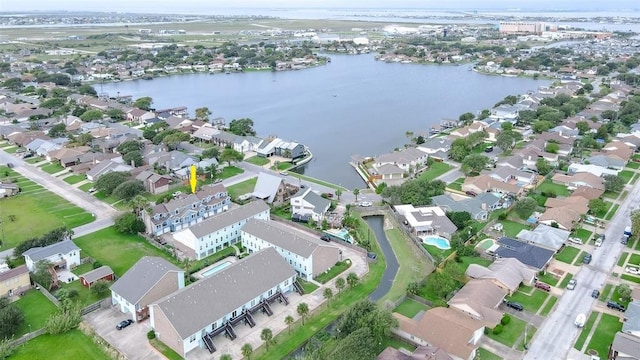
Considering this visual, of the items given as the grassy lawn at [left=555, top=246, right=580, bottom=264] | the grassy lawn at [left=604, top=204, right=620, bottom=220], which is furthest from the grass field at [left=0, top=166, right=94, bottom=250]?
the grassy lawn at [left=604, top=204, right=620, bottom=220]

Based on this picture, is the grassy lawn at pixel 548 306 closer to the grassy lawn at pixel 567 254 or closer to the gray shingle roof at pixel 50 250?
the grassy lawn at pixel 567 254

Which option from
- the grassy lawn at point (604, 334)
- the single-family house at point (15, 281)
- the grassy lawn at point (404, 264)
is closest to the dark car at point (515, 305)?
the grassy lawn at point (604, 334)

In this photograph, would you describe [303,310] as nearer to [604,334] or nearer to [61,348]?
Answer: [61,348]

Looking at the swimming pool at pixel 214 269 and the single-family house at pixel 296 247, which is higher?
the single-family house at pixel 296 247

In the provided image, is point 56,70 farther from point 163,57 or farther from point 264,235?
point 264,235

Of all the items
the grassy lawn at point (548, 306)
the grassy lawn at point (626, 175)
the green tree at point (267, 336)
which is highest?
the green tree at point (267, 336)

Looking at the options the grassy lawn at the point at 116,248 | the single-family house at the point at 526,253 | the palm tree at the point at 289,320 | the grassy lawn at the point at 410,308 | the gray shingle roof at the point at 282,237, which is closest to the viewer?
the palm tree at the point at 289,320

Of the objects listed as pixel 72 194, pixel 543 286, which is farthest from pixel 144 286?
pixel 543 286
